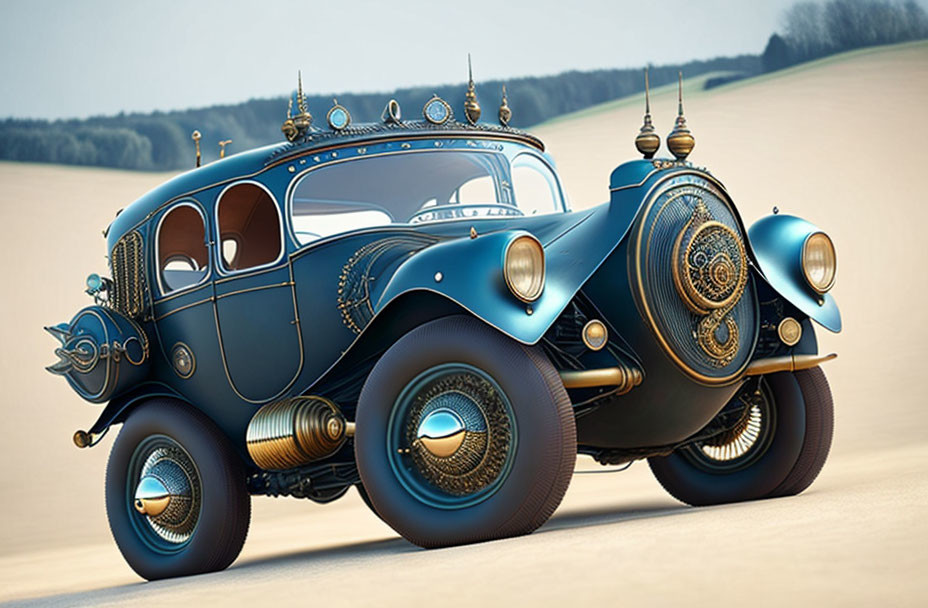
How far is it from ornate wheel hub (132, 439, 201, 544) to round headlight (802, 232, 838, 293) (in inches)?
159

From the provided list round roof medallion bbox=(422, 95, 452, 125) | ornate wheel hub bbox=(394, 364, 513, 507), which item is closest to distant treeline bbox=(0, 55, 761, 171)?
round roof medallion bbox=(422, 95, 452, 125)

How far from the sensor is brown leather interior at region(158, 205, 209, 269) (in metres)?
9.23

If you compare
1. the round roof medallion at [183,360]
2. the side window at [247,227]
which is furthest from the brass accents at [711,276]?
the round roof medallion at [183,360]

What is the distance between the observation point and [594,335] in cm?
677

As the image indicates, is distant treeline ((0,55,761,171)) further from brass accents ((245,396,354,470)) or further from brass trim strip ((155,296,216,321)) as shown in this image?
brass accents ((245,396,354,470))

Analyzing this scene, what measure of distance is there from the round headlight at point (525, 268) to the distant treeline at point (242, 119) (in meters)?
36.2

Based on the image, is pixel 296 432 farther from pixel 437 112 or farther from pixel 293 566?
pixel 437 112

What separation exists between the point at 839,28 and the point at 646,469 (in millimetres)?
36207

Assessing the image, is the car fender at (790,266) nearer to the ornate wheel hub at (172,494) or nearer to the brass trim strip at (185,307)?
the brass trim strip at (185,307)

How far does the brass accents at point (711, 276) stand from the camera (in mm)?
6895

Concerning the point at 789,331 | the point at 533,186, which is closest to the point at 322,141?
the point at 533,186

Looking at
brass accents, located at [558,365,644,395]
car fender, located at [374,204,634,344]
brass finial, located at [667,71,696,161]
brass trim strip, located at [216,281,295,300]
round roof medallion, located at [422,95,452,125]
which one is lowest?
brass accents, located at [558,365,644,395]

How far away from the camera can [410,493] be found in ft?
21.9

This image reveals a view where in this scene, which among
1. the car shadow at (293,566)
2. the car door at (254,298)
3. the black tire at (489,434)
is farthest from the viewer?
the car door at (254,298)
